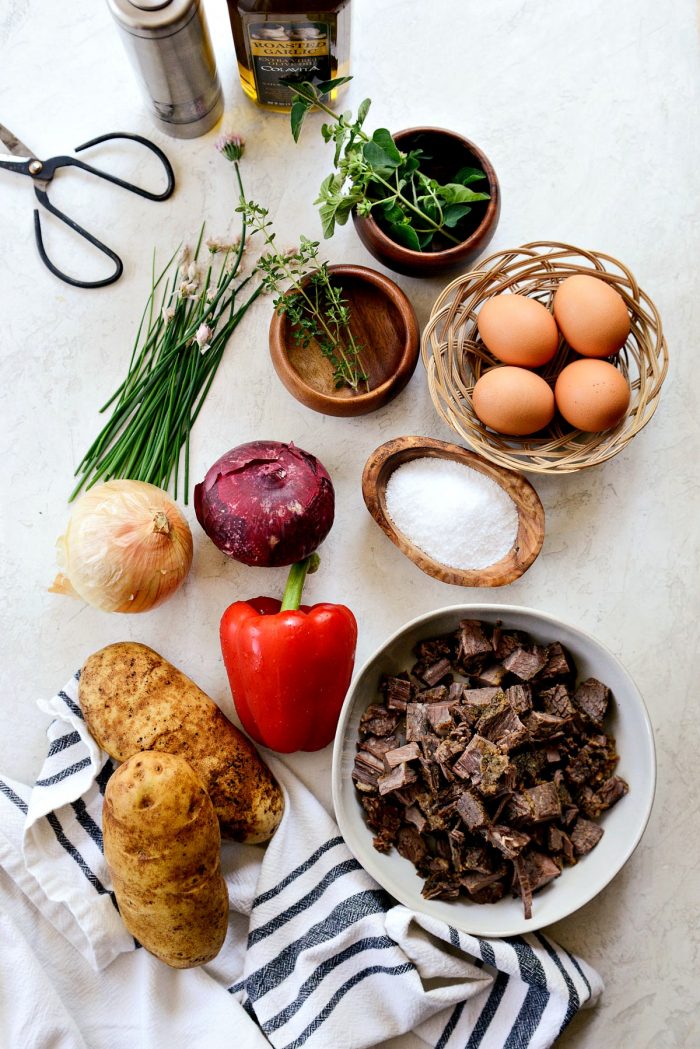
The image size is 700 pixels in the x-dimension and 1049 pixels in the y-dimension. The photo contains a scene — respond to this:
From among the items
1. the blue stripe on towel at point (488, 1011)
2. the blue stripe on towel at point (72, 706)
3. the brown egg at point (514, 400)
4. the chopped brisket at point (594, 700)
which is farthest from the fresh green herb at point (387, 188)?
the blue stripe on towel at point (488, 1011)

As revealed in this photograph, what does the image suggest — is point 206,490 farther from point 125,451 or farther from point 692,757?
point 692,757

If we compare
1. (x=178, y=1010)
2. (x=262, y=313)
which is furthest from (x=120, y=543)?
(x=178, y=1010)

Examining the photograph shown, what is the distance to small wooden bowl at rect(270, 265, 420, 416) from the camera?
54.5 inches

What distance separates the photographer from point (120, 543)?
1303 millimetres

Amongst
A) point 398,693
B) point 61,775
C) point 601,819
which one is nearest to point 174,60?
point 398,693

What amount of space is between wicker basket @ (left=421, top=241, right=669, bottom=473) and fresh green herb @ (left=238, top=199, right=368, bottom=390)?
151 millimetres

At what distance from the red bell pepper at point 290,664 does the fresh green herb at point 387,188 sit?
61 centimetres

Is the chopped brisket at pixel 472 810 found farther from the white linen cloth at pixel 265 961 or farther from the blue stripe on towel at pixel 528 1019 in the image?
the blue stripe on towel at pixel 528 1019

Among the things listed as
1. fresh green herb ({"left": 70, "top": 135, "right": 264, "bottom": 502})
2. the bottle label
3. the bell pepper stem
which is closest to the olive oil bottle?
the bottle label

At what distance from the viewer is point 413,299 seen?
4.98 ft

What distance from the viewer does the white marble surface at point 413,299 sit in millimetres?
1475

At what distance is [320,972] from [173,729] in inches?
19.0

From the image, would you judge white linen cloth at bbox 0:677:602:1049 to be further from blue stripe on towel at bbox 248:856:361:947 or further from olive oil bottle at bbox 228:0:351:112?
olive oil bottle at bbox 228:0:351:112

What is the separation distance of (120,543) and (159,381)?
0.34 m
